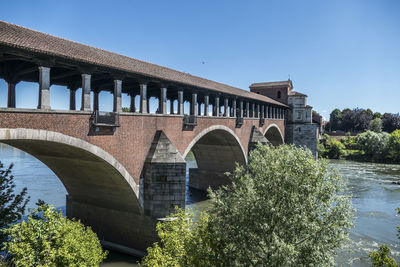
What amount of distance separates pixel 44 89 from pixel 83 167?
5.42 meters

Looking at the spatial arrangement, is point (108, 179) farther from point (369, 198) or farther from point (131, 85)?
point (369, 198)

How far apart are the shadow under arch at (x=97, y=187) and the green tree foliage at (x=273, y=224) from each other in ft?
16.8

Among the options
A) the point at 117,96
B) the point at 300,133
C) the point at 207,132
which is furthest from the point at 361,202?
the point at 117,96

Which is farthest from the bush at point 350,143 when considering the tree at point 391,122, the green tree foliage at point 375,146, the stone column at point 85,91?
the stone column at point 85,91

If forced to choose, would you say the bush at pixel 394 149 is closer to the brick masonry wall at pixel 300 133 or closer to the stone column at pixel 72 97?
the brick masonry wall at pixel 300 133

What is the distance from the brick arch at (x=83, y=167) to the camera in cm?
1116

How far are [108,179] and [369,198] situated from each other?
2544cm

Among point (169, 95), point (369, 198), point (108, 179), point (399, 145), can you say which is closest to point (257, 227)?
point (108, 179)

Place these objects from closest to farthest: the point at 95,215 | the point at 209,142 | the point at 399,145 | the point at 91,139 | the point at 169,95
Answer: the point at 91,139 → the point at 95,215 → the point at 169,95 → the point at 209,142 → the point at 399,145

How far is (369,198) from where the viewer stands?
28.7 meters

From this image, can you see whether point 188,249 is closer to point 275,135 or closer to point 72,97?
point 72,97

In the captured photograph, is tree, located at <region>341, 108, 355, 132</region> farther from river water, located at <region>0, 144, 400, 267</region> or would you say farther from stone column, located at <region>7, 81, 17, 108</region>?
stone column, located at <region>7, 81, 17, 108</region>

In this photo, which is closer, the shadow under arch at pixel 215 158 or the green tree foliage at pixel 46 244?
the green tree foliage at pixel 46 244

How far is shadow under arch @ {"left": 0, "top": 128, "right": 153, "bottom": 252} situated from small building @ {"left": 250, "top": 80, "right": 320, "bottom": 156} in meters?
38.2
